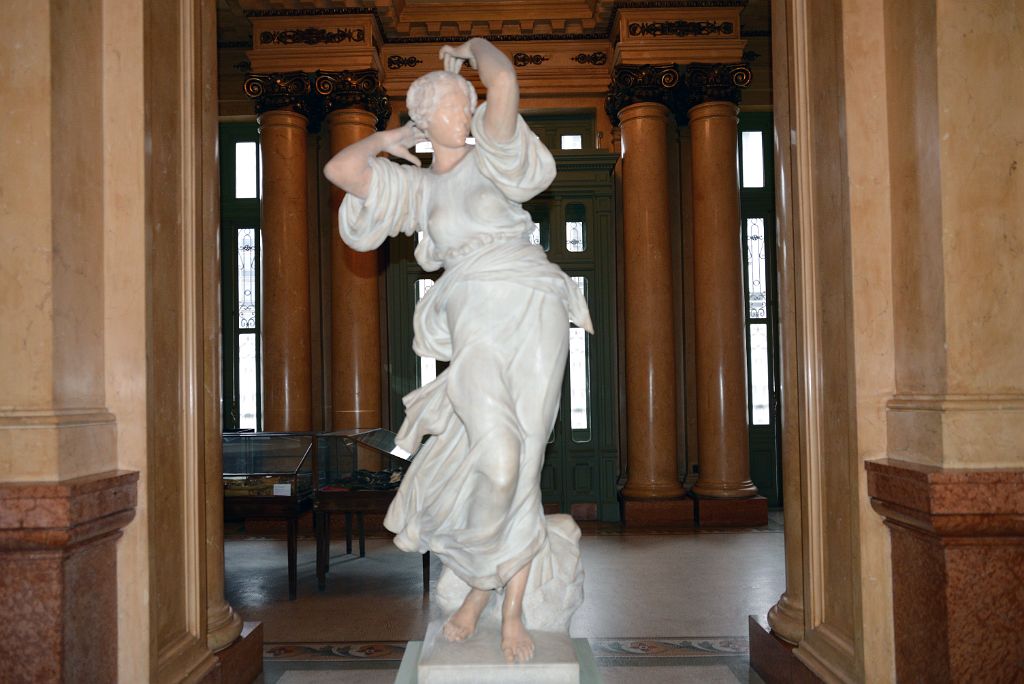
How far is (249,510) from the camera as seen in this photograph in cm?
565

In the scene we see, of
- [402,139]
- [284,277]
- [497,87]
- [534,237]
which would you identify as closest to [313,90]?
[284,277]

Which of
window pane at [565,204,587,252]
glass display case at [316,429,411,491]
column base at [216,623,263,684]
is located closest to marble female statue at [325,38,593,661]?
column base at [216,623,263,684]

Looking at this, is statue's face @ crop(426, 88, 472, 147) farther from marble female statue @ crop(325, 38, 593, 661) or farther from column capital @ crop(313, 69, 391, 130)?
column capital @ crop(313, 69, 391, 130)

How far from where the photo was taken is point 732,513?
8516 mm

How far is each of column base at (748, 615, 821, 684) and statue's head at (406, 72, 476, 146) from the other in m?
2.41

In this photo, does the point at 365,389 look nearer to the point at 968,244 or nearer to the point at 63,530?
the point at 63,530

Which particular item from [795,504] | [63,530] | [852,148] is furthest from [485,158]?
[795,504]

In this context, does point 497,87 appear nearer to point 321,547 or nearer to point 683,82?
point 321,547

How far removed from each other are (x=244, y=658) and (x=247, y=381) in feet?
22.4

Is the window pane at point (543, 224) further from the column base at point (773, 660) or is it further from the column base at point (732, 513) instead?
the column base at point (773, 660)

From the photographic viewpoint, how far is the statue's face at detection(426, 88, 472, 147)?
2846 mm

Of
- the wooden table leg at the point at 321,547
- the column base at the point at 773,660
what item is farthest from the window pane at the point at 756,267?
the column base at the point at 773,660

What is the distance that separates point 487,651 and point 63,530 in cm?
132

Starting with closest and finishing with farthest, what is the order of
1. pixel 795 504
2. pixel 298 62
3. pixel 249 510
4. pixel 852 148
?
pixel 852 148, pixel 795 504, pixel 249 510, pixel 298 62
